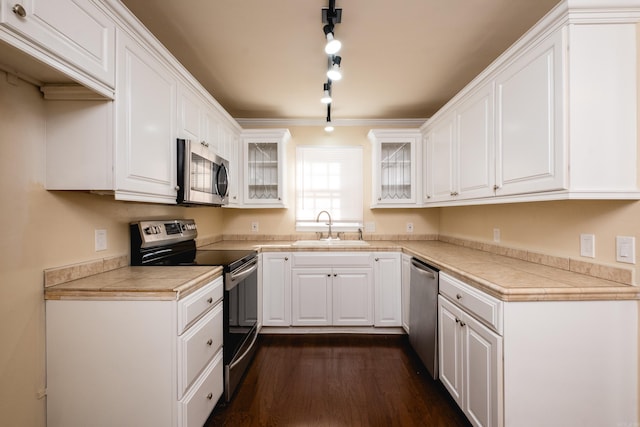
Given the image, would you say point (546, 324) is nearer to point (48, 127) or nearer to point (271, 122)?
point (48, 127)

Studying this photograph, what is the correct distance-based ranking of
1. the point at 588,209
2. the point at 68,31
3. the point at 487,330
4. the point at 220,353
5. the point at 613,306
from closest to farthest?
the point at 68,31
the point at 613,306
the point at 487,330
the point at 588,209
the point at 220,353

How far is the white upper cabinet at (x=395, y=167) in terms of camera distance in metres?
3.29

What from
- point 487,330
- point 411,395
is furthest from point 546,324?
point 411,395

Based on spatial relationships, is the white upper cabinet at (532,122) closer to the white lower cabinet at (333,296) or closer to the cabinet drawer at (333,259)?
the cabinet drawer at (333,259)

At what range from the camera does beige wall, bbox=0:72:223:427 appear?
1.18m

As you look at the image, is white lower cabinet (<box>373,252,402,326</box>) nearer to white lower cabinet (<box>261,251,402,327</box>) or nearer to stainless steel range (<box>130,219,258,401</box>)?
white lower cabinet (<box>261,251,402,327</box>)

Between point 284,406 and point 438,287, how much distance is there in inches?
52.4

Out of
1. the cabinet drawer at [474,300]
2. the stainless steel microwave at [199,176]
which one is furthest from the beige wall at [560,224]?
the stainless steel microwave at [199,176]

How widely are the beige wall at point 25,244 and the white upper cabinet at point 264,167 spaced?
1.92 meters

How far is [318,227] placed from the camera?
3.59 meters

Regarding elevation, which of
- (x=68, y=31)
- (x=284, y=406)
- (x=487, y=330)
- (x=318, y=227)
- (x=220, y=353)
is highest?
(x=68, y=31)

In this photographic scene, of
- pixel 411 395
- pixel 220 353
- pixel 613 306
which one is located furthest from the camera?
pixel 411 395

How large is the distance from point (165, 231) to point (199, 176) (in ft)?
1.66

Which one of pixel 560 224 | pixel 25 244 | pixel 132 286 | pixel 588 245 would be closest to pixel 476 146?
pixel 560 224
